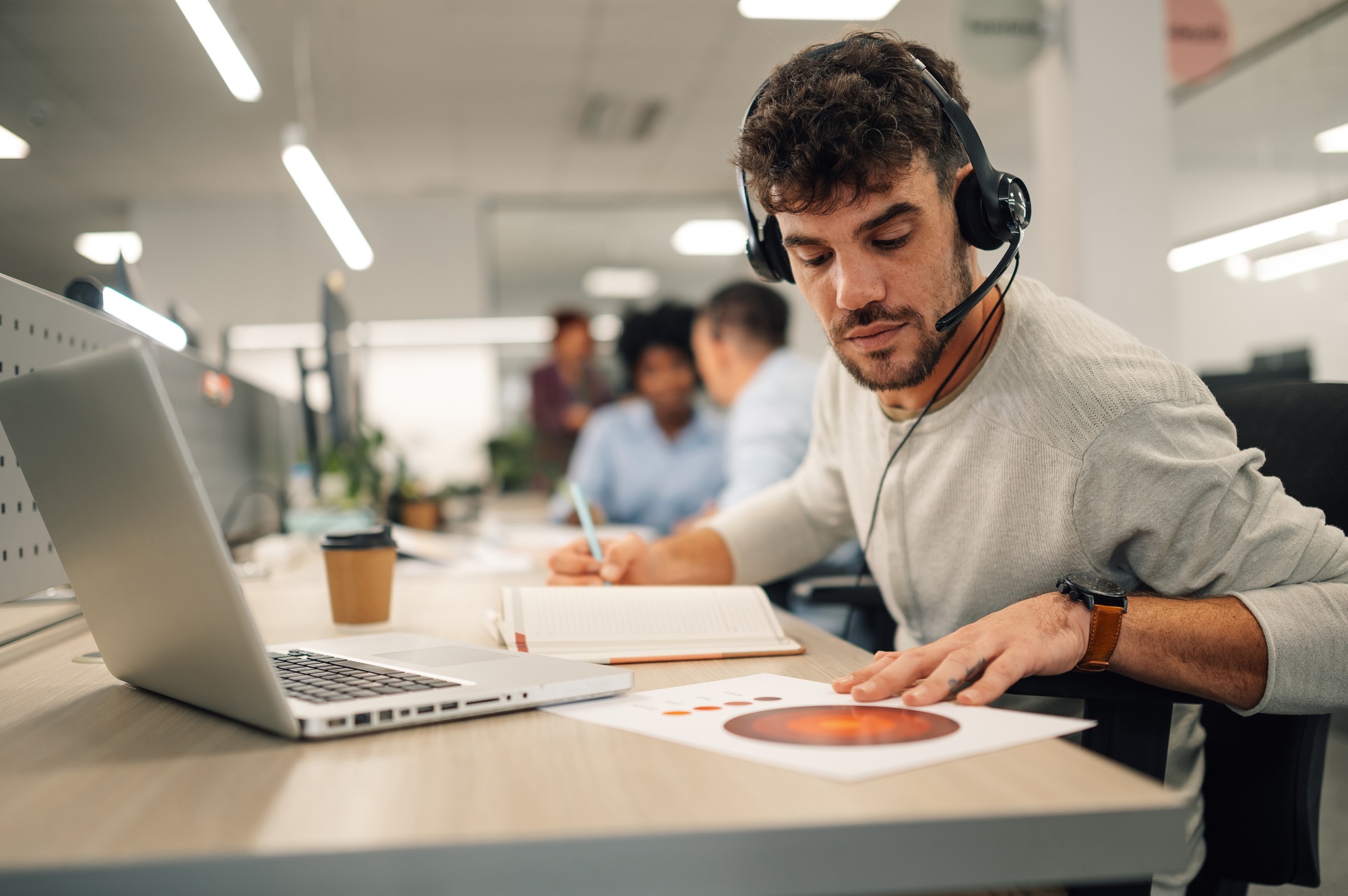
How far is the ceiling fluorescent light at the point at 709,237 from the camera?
23.4 ft

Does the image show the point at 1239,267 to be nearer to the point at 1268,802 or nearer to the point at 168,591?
the point at 1268,802

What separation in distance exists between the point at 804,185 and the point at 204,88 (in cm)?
456

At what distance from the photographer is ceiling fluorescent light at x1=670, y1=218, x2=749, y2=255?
23.4ft

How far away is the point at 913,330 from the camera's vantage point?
93 centimetres

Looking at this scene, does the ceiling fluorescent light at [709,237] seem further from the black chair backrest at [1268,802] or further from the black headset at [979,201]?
the black chair backrest at [1268,802]

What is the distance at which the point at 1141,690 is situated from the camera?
726mm

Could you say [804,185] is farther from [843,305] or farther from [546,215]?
[546,215]

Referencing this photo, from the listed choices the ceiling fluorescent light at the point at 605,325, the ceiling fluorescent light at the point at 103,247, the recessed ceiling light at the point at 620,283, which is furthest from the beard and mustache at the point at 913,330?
the ceiling fluorescent light at the point at 605,325

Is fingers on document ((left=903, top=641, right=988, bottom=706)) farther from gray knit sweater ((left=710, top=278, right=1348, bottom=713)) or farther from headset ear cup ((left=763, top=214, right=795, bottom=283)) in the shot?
headset ear cup ((left=763, top=214, right=795, bottom=283))

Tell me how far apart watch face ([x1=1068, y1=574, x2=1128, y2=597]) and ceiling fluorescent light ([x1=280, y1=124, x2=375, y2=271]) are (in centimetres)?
305

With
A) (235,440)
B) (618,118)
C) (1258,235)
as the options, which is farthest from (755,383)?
(618,118)

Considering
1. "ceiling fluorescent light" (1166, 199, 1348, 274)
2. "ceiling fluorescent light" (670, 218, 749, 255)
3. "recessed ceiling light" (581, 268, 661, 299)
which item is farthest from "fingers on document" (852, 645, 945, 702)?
"recessed ceiling light" (581, 268, 661, 299)

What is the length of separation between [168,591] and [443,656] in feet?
0.79

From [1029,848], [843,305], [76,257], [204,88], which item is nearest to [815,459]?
[843,305]
